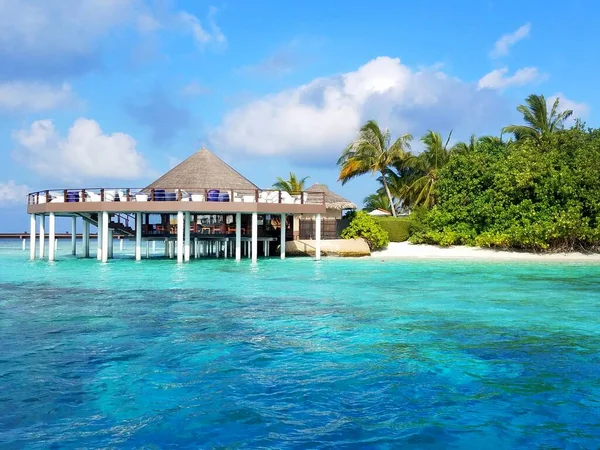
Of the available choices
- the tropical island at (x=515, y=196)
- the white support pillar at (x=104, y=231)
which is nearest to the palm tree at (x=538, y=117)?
the tropical island at (x=515, y=196)

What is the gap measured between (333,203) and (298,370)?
27346 mm

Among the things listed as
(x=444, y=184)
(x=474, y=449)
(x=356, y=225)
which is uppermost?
(x=444, y=184)

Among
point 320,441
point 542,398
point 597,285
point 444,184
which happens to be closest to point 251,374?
point 320,441

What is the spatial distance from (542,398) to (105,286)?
44.7ft

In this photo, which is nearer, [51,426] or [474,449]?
[474,449]

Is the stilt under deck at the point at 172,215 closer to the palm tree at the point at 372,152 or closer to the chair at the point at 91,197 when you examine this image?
the chair at the point at 91,197

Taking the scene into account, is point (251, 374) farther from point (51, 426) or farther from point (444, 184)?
point (444, 184)

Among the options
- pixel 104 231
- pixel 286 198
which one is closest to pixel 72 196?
pixel 104 231

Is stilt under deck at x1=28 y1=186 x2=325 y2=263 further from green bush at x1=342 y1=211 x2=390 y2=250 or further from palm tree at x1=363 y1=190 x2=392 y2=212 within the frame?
palm tree at x1=363 y1=190 x2=392 y2=212

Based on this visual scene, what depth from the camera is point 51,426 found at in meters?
5.70

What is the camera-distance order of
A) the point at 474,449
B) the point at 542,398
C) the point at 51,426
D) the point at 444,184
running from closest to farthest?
the point at 474,449 → the point at 51,426 → the point at 542,398 → the point at 444,184

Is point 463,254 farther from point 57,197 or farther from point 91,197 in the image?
point 57,197

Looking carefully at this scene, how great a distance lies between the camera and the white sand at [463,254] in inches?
1265

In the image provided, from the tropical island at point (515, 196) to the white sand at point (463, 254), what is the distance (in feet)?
1.59
